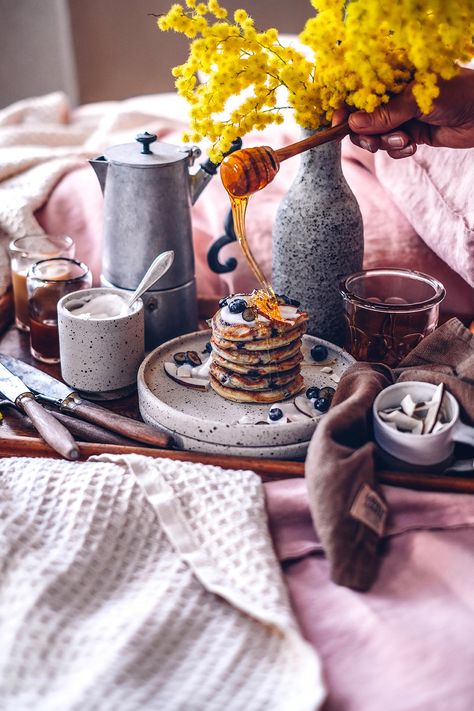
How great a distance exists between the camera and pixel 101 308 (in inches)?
42.5

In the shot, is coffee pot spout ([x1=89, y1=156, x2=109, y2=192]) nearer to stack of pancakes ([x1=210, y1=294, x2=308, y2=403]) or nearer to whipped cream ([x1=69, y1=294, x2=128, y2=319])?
whipped cream ([x1=69, y1=294, x2=128, y2=319])

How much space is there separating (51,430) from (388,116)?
0.57 m

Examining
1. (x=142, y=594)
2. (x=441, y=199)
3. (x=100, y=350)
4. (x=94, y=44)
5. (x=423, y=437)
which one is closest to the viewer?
(x=142, y=594)

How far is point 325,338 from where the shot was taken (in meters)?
1.16

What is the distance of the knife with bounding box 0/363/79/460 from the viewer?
3.02ft

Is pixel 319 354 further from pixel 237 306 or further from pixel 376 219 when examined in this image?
pixel 376 219

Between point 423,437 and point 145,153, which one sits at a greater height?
point 145,153

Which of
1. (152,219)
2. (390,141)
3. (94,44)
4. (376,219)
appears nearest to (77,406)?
(152,219)

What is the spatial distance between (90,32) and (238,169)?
102 inches

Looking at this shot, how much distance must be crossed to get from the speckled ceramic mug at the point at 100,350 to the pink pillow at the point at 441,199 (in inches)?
20.0

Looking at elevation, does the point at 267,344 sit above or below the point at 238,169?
below

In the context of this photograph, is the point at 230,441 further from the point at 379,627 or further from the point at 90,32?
the point at 90,32

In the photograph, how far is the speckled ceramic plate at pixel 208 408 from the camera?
929 millimetres

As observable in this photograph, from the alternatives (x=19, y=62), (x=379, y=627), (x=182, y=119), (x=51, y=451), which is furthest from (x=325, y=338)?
A: (x=19, y=62)
